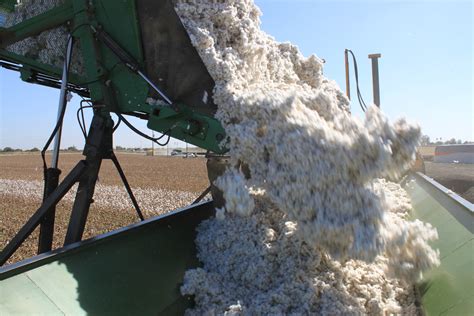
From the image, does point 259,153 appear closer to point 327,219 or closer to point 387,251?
point 327,219

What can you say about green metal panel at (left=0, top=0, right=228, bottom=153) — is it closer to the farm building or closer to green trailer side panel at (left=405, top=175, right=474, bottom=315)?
green trailer side panel at (left=405, top=175, right=474, bottom=315)

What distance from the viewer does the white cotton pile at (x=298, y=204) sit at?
67.2 inches

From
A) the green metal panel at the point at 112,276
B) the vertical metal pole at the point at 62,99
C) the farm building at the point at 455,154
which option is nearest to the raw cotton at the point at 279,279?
the green metal panel at the point at 112,276

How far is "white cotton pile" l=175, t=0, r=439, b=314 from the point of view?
5.60ft

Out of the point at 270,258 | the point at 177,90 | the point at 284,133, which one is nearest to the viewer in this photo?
the point at 284,133

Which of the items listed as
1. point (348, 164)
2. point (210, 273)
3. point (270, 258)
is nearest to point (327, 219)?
point (348, 164)

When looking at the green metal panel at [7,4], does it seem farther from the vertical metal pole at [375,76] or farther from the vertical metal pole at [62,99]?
the vertical metal pole at [375,76]

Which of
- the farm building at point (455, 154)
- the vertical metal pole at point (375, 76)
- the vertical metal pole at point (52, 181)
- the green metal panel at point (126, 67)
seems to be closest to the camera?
the green metal panel at point (126, 67)

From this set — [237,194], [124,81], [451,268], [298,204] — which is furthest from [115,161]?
[451,268]

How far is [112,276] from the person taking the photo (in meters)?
1.90

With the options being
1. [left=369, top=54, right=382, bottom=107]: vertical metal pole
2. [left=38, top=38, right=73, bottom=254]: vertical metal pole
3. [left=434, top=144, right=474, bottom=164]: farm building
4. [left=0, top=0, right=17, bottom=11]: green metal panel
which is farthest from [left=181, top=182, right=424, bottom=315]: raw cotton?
[left=434, top=144, right=474, bottom=164]: farm building

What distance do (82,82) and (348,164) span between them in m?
1.83

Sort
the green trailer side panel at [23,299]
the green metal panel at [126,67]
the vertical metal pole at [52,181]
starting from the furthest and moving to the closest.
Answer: the vertical metal pole at [52,181] < the green metal panel at [126,67] < the green trailer side panel at [23,299]

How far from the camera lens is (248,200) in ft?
6.07
